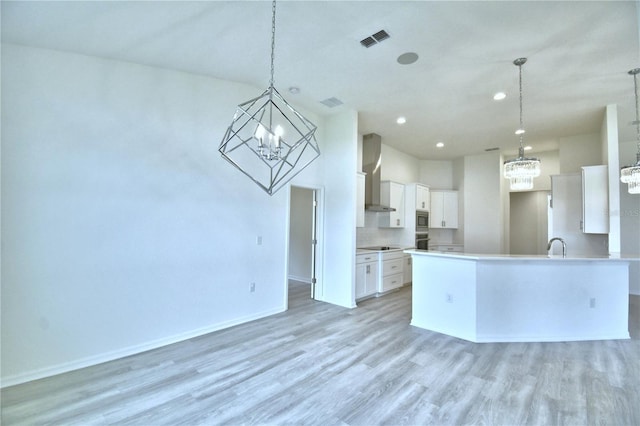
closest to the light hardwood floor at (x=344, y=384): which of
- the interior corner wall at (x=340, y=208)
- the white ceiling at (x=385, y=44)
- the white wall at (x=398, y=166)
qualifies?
the interior corner wall at (x=340, y=208)

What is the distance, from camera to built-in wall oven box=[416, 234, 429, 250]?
22.8 feet

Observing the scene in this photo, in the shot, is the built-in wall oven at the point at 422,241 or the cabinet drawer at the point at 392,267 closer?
the cabinet drawer at the point at 392,267

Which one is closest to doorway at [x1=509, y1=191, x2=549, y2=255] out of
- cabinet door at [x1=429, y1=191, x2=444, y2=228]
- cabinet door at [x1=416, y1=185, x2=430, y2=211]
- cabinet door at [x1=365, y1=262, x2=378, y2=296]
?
cabinet door at [x1=429, y1=191, x2=444, y2=228]

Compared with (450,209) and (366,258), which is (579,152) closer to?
(450,209)

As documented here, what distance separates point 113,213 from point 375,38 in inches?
125

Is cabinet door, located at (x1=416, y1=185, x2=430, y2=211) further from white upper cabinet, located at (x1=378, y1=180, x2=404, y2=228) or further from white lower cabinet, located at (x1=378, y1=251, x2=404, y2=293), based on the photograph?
white lower cabinet, located at (x1=378, y1=251, x2=404, y2=293)

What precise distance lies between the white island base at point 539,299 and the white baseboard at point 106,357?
3035 millimetres

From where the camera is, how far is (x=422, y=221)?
23.1ft

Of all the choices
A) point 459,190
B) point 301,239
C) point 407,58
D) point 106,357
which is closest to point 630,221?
point 459,190

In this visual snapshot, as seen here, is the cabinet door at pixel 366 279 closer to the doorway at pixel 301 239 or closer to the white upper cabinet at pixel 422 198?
the doorway at pixel 301 239

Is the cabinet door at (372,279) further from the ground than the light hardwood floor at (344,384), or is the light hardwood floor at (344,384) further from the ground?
the cabinet door at (372,279)

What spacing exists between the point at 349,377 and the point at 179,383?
149 centimetres

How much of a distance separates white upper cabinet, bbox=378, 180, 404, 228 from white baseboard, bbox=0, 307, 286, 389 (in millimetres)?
3745

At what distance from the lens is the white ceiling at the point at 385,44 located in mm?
2414
